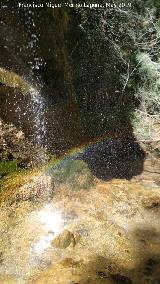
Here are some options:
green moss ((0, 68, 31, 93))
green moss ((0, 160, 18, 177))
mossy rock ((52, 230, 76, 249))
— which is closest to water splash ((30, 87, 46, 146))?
green moss ((0, 68, 31, 93))

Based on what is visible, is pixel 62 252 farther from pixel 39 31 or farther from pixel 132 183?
pixel 39 31

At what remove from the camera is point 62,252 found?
7.46 meters

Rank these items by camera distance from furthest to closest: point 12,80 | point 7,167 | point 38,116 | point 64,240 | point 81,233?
point 38,116 < point 7,167 < point 81,233 < point 64,240 < point 12,80

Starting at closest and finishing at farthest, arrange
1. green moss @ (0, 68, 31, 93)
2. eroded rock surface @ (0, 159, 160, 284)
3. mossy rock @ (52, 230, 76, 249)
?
eroded rock surface @ (0, 159, 160, 284)
green moss @ (0, 68, 31, 93)
mossy rock @ (52, 230, 76, 249)

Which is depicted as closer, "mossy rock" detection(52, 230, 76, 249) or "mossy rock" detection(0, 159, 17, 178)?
"mossy rock" detection(52, 230, 76, 249)

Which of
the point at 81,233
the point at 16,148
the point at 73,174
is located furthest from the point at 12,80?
the point at 81,233

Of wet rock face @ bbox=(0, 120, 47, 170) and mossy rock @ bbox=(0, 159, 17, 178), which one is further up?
wet rock face @ bbox=(0, 120, 47, 170)

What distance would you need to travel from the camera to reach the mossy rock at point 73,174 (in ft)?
32.2

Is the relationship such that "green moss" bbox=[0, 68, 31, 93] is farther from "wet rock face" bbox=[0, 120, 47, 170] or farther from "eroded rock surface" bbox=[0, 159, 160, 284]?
"eroded rock surface" bbox=[0, 159, 160, 284]

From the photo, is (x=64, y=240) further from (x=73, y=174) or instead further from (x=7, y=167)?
(x=73, y=174)


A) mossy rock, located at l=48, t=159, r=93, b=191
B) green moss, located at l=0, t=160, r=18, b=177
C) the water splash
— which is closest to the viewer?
green moss, located at l=0, t=160, r=18, b=177

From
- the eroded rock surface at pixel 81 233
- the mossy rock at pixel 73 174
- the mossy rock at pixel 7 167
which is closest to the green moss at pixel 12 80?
the mossy rock at pixel 7 167

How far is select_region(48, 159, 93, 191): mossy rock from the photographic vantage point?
387 inches

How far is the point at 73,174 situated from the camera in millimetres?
9984
